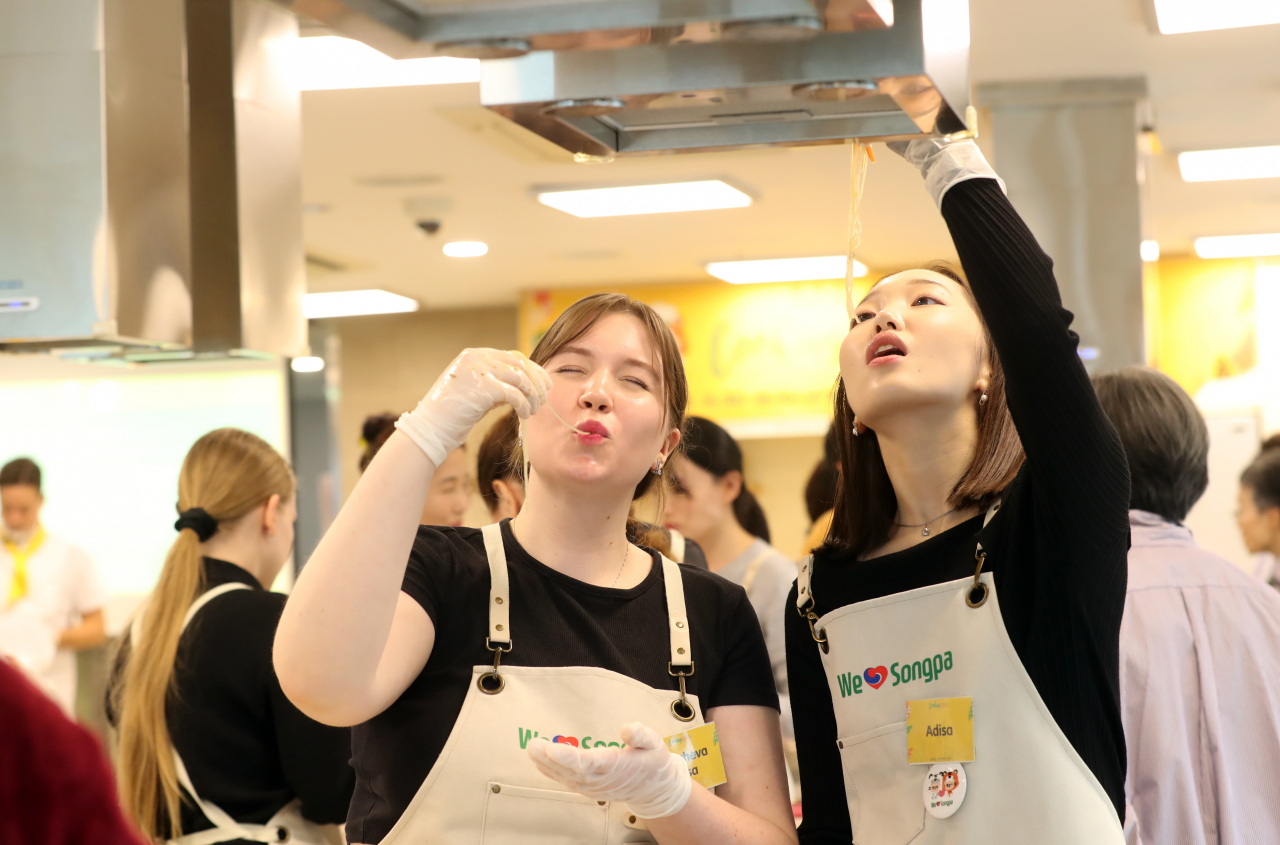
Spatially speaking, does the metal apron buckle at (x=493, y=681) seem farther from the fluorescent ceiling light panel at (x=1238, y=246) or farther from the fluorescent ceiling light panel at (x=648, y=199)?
the fluorescent ceiling light panel at (x=1238, y=246)

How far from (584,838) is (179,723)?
3.60 feet

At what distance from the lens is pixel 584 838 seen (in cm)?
144

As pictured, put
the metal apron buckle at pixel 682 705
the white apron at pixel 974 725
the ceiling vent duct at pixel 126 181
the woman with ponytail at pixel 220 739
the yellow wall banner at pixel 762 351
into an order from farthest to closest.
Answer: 1. the yellow wall banner at pixel 762 351
2. the ceiling vent duct at pixel 126 181
3. the woman with ponytail at pixel 220 739
4. the metal apron buckle at pixel 682 705
5. the white apron at pixel 974 725

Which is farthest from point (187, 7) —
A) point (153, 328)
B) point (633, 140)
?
point (633, 140)

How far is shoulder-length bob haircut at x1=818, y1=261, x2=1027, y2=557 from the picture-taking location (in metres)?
1.56

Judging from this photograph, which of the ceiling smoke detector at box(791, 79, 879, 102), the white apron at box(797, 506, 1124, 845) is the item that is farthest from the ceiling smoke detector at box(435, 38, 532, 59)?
the white apron at box(797, 506, 1124, 845)

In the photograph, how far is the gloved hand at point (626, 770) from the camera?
1.26 meters

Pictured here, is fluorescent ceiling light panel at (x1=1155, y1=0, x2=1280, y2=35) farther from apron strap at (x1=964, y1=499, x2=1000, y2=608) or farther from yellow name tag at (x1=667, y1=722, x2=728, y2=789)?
yellow name tag at (x1=667, y1=722, x2=728, y2=789)

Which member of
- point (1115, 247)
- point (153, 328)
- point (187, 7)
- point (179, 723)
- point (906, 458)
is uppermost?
point (187, 7)

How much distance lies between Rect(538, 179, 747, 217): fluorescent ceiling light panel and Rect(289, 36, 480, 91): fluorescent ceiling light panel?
162 centimetres

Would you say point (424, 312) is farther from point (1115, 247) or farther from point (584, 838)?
point (584, 838)

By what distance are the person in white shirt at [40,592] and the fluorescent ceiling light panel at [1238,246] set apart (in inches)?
238

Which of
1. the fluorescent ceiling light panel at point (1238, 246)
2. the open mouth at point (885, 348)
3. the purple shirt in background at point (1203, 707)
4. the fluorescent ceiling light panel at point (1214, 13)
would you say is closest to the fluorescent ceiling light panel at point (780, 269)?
the fluorescent ceiling light panel at point (1238, 246)

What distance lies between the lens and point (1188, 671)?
7.07ft
